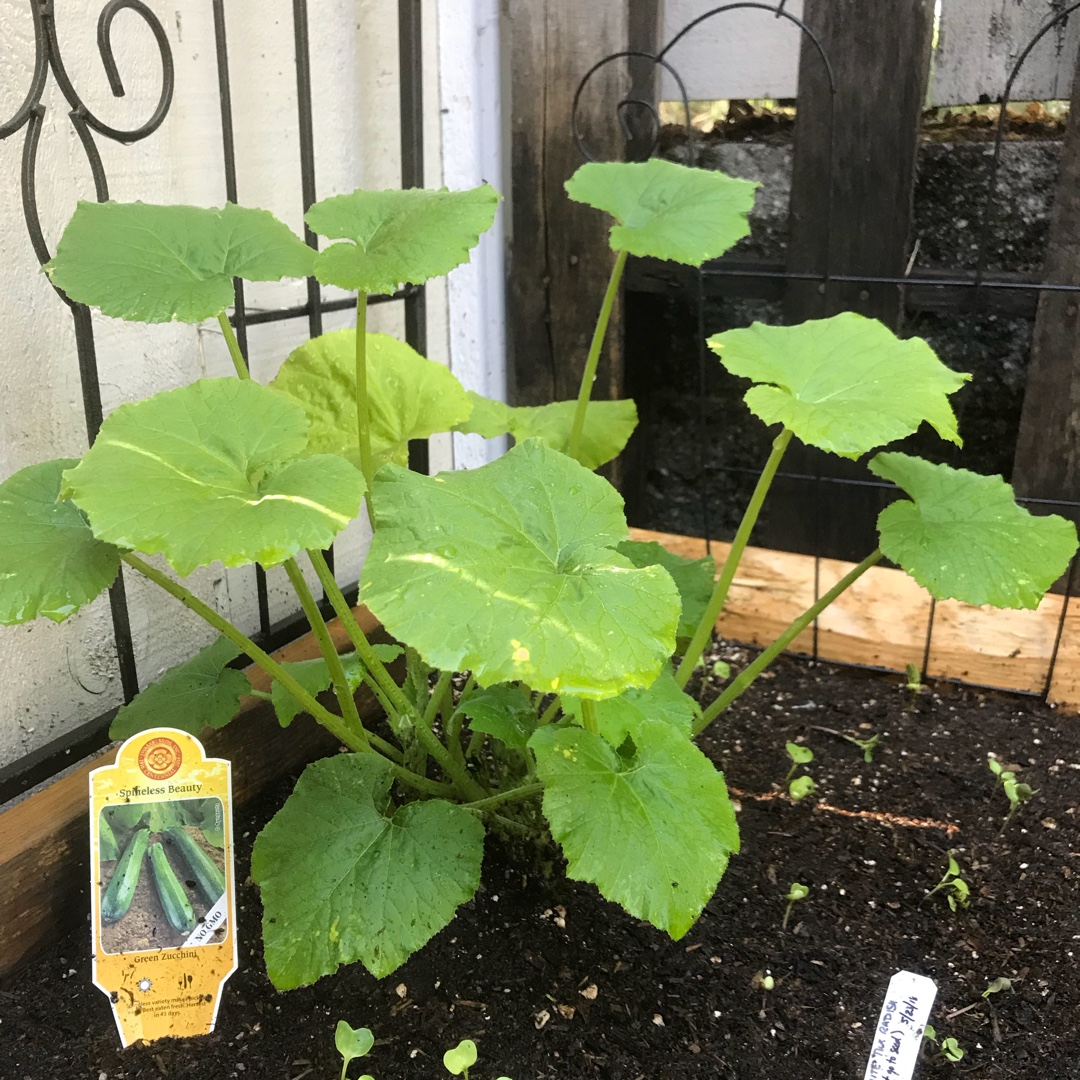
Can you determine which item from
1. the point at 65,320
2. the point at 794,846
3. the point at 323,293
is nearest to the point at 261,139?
the point at 323,293

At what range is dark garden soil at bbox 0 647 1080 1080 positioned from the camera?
909 millimetres

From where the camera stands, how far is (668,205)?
109 cm

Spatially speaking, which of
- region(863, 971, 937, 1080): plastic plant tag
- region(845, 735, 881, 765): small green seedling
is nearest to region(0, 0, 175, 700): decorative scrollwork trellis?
region(863, 971, 937, 1080): plastic plant tag

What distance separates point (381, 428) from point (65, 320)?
39 centimetres

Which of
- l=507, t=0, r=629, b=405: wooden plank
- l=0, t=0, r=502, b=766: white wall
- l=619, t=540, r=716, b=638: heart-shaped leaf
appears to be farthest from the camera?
l=507, t=0, r=629, b=405: wooden plank

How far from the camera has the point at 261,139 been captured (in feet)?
4.34

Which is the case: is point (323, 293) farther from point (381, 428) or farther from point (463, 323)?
point (381, 428)

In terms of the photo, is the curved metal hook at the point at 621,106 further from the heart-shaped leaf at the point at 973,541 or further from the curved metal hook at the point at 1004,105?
the heart-shaped leaf at the point at 973,541

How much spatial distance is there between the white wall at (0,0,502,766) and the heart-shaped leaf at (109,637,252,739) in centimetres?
21

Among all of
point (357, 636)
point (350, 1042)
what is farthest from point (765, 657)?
point (350, 1042)

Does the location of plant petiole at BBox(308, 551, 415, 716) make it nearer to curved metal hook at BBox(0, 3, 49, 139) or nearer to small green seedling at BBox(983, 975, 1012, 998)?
curved metal hook at BBox(0, 3, 49, 139)

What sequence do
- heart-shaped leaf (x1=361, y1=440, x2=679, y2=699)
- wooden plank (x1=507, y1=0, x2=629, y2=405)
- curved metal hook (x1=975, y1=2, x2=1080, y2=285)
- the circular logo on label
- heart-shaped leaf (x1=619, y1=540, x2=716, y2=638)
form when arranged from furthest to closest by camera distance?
wooden plank (x1=507, y1=0, x2=629, y2=405) < curved metal hook (x1=975, y1=2, x2=1080, y2=285) < heart-shaped leaf (x1=619, y1=540, x2=716, y2=638) < the circular logo on label < heart-shaped leaf (x1=361, y1=440, x2=679, y2=699)

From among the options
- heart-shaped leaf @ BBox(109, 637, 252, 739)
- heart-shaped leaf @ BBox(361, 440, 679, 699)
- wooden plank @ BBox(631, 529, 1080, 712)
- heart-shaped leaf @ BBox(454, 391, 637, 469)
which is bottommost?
wooden plank @ BBox(631, 529, 1080, 712)

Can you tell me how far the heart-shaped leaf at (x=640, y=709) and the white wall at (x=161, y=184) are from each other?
69 centimetres
